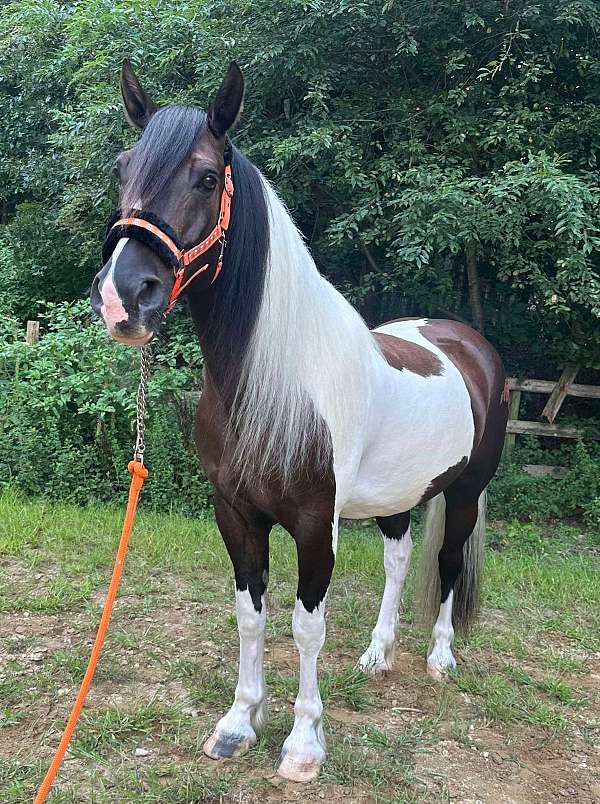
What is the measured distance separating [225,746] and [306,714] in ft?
0.99

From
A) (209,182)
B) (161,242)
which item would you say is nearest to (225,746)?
(161,242)

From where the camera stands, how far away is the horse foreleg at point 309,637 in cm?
192

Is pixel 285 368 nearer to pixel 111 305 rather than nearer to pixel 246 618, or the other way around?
pixel 111 305

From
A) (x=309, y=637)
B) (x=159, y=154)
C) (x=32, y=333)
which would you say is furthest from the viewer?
(x=32, y=333)

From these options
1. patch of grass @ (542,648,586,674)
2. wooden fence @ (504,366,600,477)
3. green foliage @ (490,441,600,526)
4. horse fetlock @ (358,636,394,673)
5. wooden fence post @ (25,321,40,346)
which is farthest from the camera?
wooden fence post @ (25,321,40,346)

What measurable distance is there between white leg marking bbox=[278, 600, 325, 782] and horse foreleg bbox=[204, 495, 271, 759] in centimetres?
15

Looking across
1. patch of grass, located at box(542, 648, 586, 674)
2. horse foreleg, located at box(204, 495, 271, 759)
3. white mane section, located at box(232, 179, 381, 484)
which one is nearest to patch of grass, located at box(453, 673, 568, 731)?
patch of grass, located at box(542, 648, 586, 674)

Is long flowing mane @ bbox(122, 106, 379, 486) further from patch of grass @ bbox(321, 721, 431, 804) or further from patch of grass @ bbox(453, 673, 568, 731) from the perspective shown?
patch of grass @ bbox(453, 673, 568, 731)

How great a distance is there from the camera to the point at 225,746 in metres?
2.12

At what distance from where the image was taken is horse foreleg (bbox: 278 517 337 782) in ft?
6.31

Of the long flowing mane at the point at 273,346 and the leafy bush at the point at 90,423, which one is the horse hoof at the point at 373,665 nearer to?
the long flowing mane at the point at 273,346

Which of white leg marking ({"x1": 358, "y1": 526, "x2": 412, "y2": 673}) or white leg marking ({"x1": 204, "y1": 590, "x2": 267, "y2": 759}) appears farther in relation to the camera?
white leg marking ({"x1": 358, "y1": 526, "x2": 412, "y2": 673})

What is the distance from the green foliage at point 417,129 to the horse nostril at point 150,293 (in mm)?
3167

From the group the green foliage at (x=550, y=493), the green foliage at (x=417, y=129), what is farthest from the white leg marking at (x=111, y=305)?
the green foliage at (x=550, y=493)
